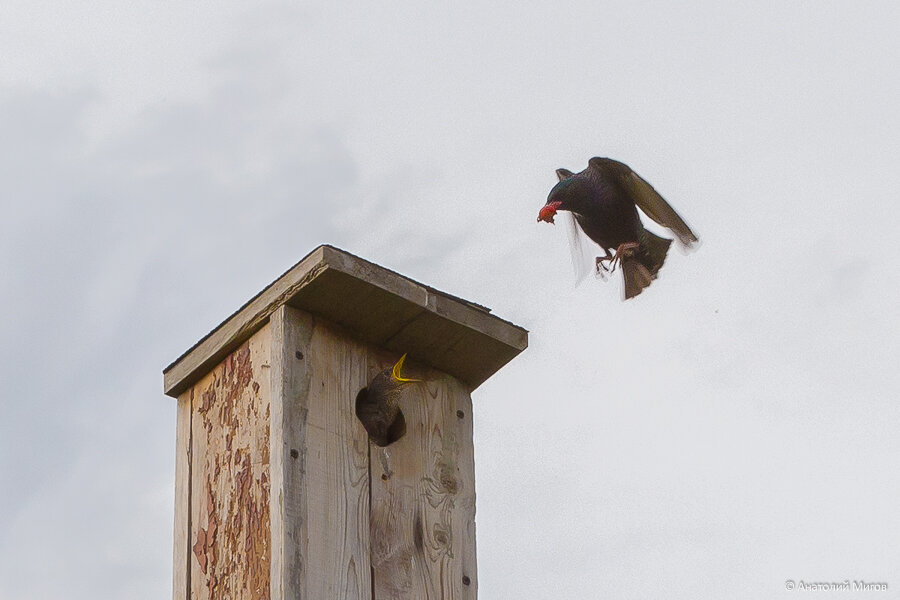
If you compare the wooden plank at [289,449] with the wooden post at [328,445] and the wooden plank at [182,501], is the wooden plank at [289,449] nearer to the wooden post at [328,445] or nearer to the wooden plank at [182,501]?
the wooden post at [328,445]

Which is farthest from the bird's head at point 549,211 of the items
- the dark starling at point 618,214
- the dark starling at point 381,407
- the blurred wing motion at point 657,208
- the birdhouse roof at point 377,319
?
the dark starling at point 381,407

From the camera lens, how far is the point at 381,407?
3.19 meters

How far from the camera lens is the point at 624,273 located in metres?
4.34

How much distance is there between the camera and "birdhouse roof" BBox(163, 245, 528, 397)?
121 inches

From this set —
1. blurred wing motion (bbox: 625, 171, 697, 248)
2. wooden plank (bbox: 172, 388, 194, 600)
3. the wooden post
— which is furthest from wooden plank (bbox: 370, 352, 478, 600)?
blurred wing motion (bbox: 625, 171, 697, 248)

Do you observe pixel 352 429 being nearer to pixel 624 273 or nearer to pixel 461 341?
pixel 461 341

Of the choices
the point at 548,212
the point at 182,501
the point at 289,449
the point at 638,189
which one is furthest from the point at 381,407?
the point at 638,189

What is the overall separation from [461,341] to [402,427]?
24cm

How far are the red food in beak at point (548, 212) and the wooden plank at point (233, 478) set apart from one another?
132 centimetres

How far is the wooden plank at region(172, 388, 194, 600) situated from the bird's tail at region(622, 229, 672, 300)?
4.91 ft

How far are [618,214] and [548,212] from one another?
8.2 inches

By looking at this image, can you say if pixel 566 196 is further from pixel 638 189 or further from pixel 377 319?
pixel 377 319

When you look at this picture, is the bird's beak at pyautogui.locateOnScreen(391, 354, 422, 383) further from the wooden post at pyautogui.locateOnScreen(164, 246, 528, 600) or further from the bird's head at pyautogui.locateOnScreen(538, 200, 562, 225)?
the bird's head at pyautogui.locateOnScreen(538, 200, 562, 225)

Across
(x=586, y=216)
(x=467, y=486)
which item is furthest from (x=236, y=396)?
(x=586, y=216)
